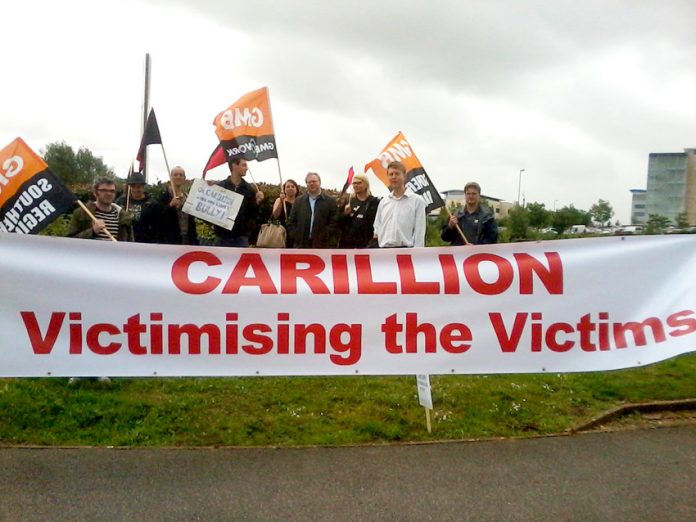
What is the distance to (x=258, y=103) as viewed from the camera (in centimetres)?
848

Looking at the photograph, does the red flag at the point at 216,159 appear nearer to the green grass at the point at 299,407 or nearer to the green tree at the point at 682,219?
the green grass at the point at 299,407

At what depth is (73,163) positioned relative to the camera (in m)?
60.1

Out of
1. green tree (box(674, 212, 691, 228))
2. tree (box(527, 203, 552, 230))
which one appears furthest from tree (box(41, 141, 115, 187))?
green tree (box(674, 212, 691, 228))

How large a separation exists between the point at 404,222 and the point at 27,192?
3.28 meters

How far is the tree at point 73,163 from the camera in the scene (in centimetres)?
5785

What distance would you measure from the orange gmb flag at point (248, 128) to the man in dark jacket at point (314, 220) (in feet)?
2.54

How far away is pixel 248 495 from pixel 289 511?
330mm

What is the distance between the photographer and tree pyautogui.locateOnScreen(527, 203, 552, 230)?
125 ft

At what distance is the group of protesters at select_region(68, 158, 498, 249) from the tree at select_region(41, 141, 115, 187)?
172 feet

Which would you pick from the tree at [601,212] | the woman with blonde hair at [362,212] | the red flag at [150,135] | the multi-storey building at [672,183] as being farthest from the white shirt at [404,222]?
the tree at [601,212]

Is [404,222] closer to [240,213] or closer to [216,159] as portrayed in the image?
[240,213]

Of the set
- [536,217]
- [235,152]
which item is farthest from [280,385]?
[536,217]

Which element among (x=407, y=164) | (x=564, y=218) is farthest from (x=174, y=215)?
(x=564, y=218)

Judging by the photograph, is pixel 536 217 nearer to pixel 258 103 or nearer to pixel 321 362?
pixel 258 103
